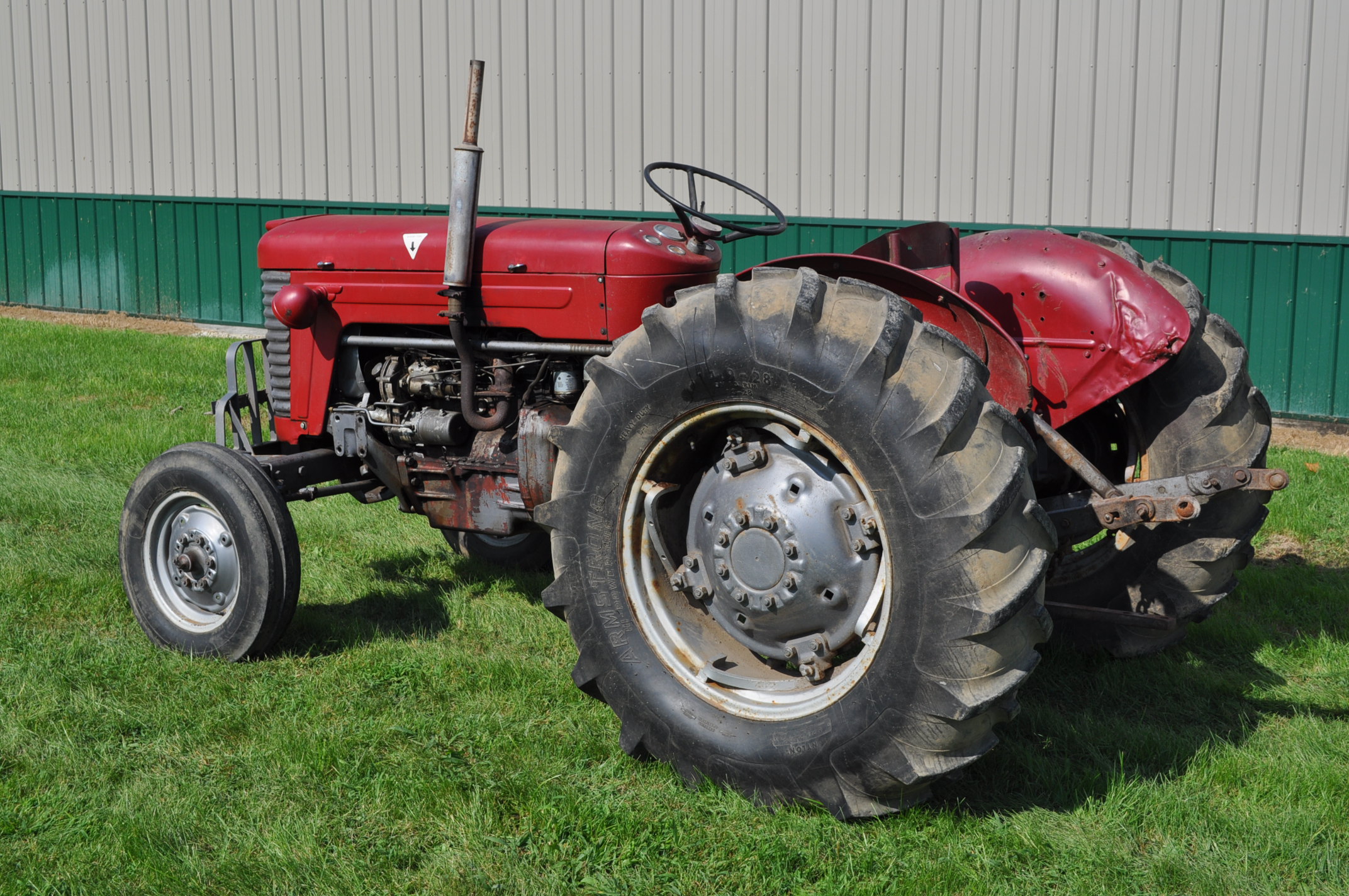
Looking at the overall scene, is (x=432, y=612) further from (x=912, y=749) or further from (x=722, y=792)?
(x=912, y=749)

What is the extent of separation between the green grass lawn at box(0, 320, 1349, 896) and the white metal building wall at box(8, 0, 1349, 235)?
15.4ft

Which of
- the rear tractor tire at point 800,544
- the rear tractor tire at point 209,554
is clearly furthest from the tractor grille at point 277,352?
the rear tractor tire at point 800,544

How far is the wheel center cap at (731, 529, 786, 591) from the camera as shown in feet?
10.5

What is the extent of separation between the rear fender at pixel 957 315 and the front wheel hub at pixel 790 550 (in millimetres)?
613

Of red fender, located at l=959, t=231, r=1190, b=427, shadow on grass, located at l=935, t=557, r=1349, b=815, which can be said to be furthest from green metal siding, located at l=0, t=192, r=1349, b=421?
red fender, located at l=959, t=231, r=1190, b=427

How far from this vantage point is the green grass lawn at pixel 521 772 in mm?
2902

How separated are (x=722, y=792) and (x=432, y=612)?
77.3 inches

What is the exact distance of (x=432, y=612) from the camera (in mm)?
4809

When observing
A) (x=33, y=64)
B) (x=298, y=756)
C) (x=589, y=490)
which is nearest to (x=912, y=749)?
(x=589, y=490)

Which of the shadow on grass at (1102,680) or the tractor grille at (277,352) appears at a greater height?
the tractor grille at (277,352)

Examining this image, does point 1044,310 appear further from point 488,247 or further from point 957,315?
point 488,247

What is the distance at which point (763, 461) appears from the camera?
130 inches

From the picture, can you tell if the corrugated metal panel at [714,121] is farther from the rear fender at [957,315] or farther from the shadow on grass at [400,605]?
the rear fender at [957,315]

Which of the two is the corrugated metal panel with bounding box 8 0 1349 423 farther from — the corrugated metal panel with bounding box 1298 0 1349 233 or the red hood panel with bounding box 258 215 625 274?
the red hood panel with bounding box 258 215 625 274
